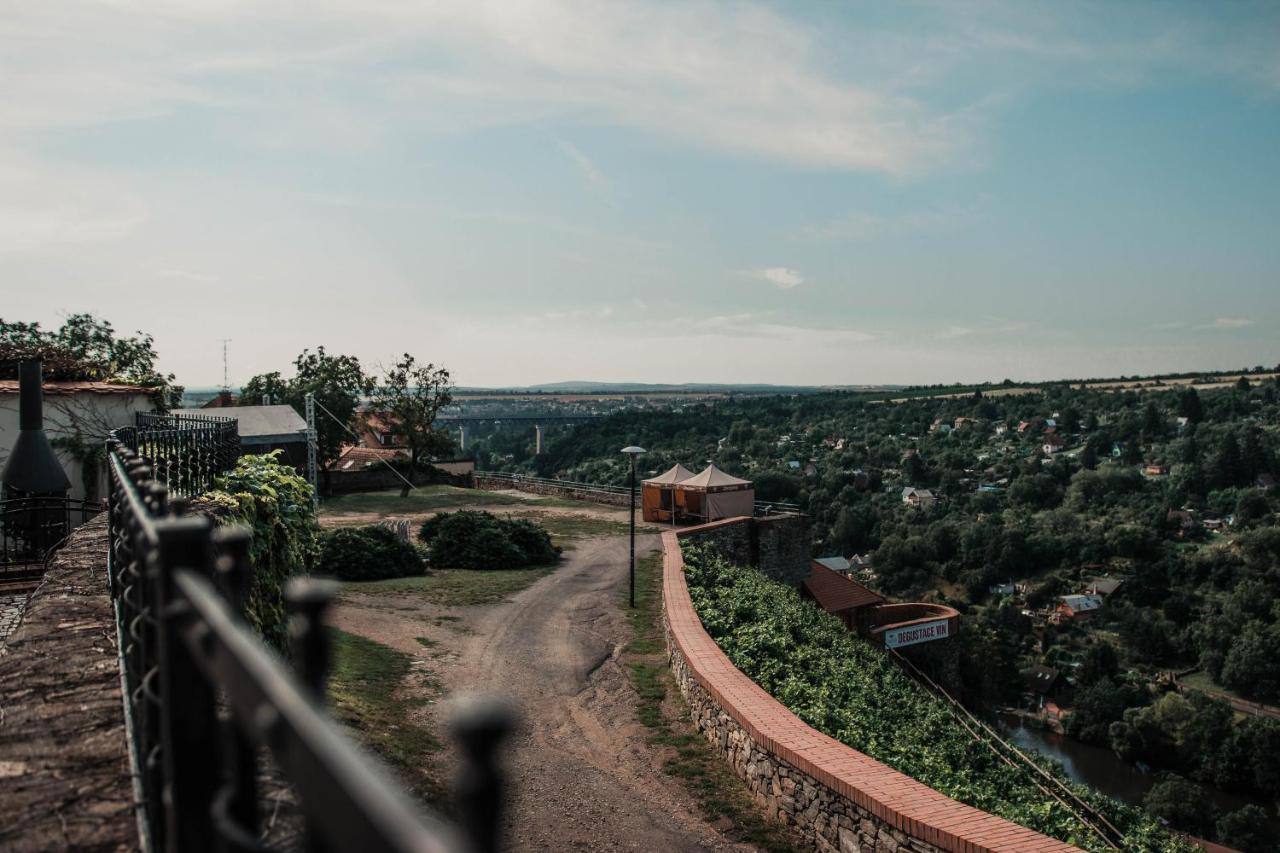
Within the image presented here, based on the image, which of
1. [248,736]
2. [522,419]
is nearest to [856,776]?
[248,736]

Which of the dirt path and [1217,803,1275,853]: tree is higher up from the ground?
the dirt path

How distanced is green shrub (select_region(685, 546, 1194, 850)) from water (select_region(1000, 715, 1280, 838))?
29750 mm

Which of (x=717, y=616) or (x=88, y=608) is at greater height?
(x=88, y=608)

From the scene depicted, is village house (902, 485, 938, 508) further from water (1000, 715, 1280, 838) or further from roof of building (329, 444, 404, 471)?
roof of building (329, 444, 404, 471)

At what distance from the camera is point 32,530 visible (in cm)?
1034

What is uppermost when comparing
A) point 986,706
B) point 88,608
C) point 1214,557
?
Result: point 88,608

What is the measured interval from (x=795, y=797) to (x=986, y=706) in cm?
1889

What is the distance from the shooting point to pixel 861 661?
15297mm

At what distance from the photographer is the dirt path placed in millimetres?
7492

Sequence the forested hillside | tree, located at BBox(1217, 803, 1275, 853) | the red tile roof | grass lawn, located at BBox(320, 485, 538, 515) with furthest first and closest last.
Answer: the forested hillside < tree, located at BBox(1217, 803, 1275, 853) < grass lawn, located at BBox(320, 485, 538, 515) < the red tile roof

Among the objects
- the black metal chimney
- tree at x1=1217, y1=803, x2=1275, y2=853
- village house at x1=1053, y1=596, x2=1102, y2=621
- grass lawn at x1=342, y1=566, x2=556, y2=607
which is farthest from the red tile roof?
village house at x1=1053, y1=596, x2=1102, y2=621

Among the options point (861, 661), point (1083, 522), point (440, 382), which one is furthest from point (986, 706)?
point (1083, 522)

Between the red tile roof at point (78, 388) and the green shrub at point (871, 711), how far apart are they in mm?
9775

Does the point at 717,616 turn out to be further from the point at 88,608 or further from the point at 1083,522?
the point at 1083,522
